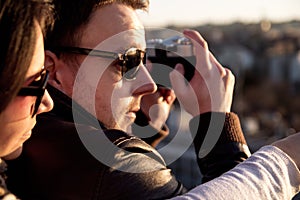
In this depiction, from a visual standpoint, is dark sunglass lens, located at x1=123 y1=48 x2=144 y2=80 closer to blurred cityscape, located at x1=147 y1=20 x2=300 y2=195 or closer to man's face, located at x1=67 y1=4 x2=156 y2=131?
man's face, located at x1=67 y1=4 x2=156 y2=131

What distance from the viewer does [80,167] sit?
1.49 m

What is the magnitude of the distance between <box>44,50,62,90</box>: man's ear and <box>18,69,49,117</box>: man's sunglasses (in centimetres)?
47

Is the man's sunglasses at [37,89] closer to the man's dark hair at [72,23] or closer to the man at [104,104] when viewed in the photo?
the man at [104,104]

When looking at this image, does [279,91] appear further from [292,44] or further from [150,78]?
[150,78]

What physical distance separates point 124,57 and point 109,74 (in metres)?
0.07

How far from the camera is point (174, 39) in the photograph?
6.82 ft

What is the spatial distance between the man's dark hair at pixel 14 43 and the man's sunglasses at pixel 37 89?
Answer: 6 centimetres

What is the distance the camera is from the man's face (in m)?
1.84

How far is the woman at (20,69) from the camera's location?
119cm

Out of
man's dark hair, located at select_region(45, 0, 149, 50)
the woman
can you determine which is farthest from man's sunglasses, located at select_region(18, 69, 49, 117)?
man's dark hair, located at select_region(45, 0, 149, 50)

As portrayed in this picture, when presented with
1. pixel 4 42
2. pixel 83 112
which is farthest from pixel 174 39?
pixel 4 42

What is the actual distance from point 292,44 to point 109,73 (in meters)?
45.2

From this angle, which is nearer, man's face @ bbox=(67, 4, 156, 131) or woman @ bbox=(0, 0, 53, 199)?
woman @ bbox=(0, 0, 53, 199)

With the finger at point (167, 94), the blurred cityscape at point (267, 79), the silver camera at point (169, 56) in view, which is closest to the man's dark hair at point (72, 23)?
the silver camera at point (169, 56)
